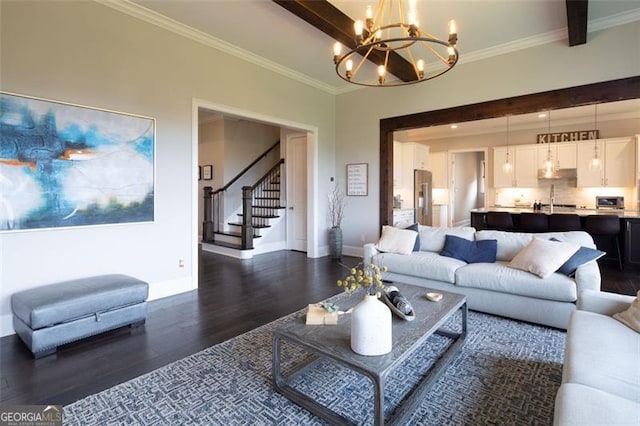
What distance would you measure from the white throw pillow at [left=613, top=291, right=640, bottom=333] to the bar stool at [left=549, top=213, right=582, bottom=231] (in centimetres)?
417

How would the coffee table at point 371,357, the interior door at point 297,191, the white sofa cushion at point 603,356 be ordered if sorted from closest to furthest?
the white sofa cushion at point 603,356 < the coffee table at point 371,357 < the interior door at point 297,191

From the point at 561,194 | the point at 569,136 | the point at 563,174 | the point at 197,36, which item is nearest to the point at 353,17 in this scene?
the point at 197,36

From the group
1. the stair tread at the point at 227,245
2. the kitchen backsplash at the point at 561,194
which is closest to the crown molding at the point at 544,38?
the kitchen backsplash at the point at 561,194

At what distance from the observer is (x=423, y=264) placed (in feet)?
12.5

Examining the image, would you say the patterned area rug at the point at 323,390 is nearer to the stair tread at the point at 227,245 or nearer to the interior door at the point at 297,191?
the stair tread at the point at 227,245

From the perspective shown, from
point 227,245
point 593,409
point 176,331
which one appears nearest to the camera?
point 593,409

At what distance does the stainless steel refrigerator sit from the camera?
761cm

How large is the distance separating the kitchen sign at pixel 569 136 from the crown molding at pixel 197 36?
5.88 m

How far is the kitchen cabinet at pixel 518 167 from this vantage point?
7.84 m

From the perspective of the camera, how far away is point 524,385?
2.13 meters

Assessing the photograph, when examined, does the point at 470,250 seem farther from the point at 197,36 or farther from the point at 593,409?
the point at 197,36

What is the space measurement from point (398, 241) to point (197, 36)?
150 inches

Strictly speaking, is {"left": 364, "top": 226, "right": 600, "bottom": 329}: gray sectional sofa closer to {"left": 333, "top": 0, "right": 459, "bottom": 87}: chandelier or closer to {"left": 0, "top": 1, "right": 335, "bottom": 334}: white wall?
{"left": 333, "top": 0, "right": 459, "bottom": 87}: chandelier

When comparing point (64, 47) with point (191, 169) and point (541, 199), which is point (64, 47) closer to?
point (191, 169)
